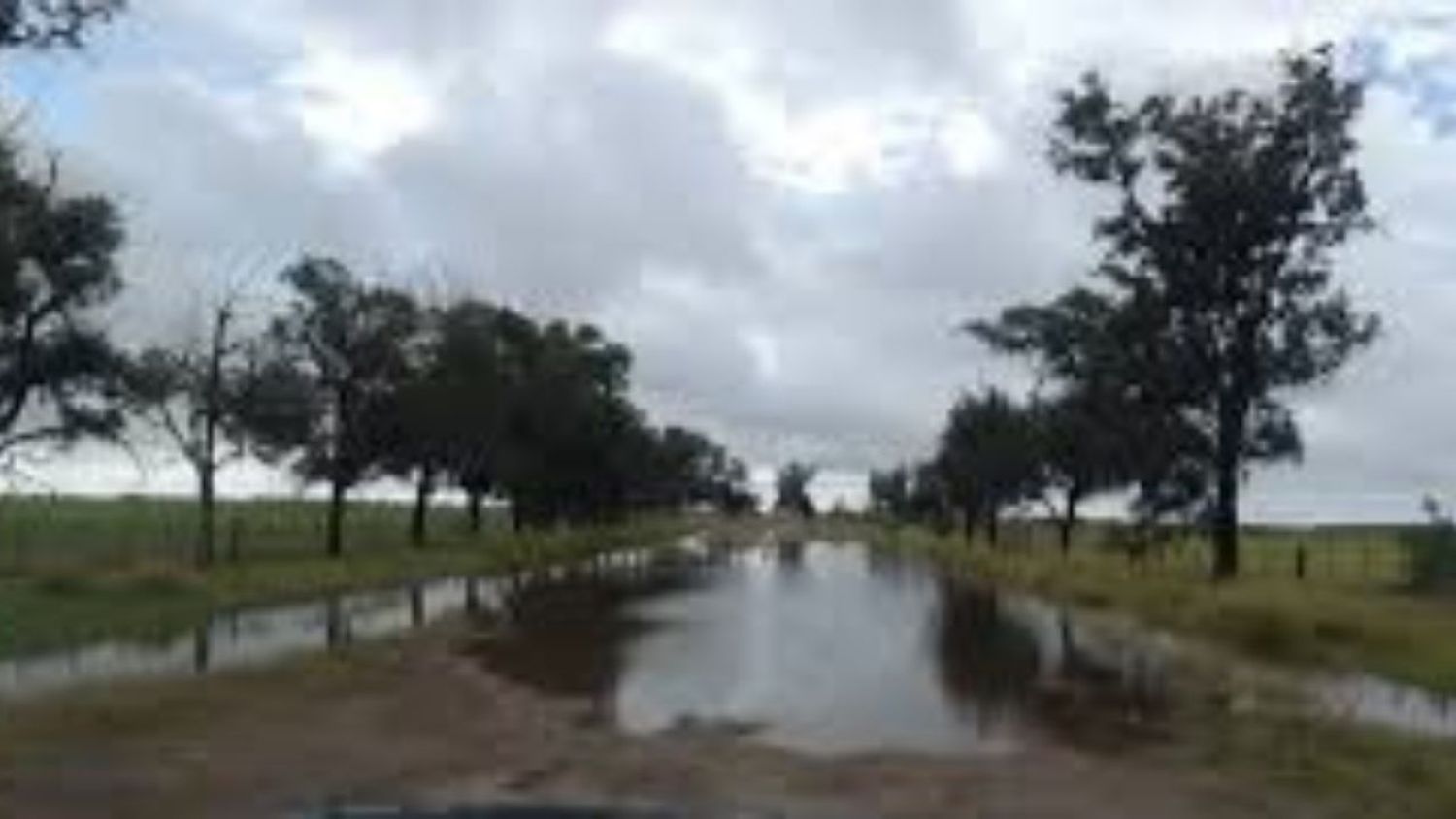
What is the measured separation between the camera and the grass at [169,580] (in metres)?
48.8

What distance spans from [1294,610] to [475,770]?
28100 mm

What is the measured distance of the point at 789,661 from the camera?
47062 mm

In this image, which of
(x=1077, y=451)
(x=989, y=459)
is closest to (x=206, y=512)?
(x=1077, y=451)

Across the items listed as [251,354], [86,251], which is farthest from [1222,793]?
[251,354]

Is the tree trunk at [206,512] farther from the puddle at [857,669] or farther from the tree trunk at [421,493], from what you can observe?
the tree trunk at [421,493]

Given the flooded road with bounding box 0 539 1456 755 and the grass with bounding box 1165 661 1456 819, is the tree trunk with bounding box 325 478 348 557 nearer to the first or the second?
the flooded road with bounding box 0 539 1456 755

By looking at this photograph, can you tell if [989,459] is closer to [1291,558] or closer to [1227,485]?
[1291,558]

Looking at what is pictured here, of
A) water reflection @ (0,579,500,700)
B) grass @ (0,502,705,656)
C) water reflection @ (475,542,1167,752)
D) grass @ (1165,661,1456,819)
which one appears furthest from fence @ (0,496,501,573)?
grass @ (1165,661,1456,819)

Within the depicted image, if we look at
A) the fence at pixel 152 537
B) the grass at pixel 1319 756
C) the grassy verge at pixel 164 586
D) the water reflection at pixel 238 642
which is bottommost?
the grass at pixel 1319 756

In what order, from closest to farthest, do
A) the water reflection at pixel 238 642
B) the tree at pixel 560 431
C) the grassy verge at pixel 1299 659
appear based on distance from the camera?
the grassy verge at pixel 1299 659 < the water reflection at pixel 238 642 < the tree at pixel 560 431

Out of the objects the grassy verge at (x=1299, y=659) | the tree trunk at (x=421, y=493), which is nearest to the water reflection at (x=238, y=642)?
the grassy verge at (x=1299, y=659)

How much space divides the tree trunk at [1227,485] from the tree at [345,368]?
34856 millimetres

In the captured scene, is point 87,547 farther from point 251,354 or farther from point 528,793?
point 528,793

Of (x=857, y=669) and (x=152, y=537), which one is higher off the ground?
(x=152, y=537)
